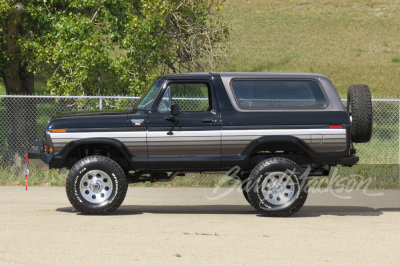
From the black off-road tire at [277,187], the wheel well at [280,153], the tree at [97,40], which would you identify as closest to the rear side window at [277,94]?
the wheel well at [280,153]

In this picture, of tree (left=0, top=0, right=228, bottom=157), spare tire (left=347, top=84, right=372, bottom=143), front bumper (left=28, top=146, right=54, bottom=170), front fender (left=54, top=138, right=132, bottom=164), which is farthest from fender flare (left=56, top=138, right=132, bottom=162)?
tree (left=0, top=0, right=228, bottom=157)

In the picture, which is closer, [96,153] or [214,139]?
[214,139]

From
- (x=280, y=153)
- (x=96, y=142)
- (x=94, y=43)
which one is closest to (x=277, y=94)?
(x=280, y=153)

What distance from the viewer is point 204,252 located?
8.94 m

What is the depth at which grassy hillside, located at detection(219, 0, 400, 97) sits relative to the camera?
4159 centimetres

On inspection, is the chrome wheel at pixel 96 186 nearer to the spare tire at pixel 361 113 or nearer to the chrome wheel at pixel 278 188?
the chrome wheel at pixel 278 188

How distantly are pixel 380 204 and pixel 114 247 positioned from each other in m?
6.23

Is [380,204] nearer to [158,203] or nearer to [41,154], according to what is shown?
[158,203]

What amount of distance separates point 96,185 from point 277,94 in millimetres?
3042

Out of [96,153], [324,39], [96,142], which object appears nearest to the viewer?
[96,142]

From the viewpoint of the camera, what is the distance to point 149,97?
1214 centimetres

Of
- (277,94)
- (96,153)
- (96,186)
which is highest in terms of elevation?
(277,94)

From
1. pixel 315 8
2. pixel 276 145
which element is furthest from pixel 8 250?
pixel 315 8

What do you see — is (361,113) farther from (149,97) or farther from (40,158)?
(40,158)
